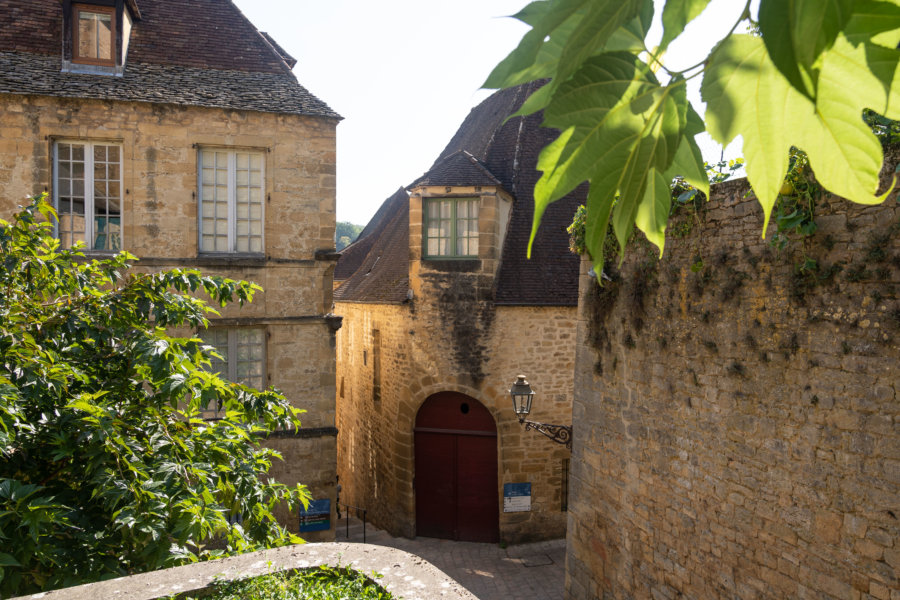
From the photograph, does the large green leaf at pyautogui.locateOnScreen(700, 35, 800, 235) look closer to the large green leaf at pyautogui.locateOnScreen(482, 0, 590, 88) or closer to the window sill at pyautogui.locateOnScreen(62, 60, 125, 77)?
the large green leaf at pyautogui.locateOnScreen(482, 0, 590, 88)

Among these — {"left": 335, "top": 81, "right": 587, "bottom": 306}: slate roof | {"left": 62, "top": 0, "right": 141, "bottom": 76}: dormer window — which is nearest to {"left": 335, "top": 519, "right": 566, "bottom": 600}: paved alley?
{"left": 335, "top": 81, "right": 587, "bottom": 306}: slate roof

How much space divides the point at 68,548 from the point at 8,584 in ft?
1.49

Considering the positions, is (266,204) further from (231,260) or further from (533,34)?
(533,34)

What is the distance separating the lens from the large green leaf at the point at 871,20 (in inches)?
21.3

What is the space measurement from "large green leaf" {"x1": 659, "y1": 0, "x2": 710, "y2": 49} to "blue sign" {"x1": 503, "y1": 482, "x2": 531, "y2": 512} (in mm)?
12163

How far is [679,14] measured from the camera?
697 mm

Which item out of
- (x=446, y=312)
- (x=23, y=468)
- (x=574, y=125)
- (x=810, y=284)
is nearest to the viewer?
(x=574, y=125)

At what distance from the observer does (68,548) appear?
4.06m

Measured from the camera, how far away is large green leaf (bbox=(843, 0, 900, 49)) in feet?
1.77

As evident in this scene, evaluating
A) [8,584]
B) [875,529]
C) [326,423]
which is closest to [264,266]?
[326,423]

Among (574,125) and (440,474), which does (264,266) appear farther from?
(574,125)

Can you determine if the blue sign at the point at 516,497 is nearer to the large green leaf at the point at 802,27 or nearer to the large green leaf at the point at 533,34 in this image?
Result: the large green leaf at the point at 533,34

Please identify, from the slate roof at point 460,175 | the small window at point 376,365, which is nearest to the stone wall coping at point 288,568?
the slate roof at point 460,175

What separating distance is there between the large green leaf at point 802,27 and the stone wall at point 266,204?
34.1ft
